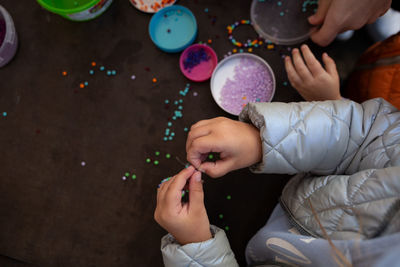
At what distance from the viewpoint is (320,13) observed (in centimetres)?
108

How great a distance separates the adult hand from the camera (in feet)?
2.97

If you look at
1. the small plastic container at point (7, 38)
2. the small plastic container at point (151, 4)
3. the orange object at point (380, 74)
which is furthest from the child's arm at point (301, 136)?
the small plastic container at point (7, 38)

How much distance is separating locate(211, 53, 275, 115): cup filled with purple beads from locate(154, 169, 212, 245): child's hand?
451 mm

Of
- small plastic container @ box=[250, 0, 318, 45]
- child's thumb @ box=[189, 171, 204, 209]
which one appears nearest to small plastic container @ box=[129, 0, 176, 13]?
small plastic container @ box=[250, 0, 318, 45]

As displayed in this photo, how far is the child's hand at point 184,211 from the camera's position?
72 centimetres

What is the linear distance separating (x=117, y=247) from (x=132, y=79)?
0.66 m

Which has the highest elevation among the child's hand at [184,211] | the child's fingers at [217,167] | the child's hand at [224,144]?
the child's hand at [224,144]

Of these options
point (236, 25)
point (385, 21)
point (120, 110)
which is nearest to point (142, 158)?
point (120, 110)

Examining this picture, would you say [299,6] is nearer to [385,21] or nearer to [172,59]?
[385,21]

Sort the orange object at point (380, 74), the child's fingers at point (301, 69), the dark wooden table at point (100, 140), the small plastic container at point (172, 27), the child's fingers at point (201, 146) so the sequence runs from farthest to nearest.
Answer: the small plastic container at point (172, 27) → the dark wooden table at point (100, 140) → the child's fingers at point (301, 69) → the orange object at point (380, 74) → the child's fingers at point (201, 146)

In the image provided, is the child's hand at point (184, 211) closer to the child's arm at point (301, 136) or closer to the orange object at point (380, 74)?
the child's arm at point (301, 136)

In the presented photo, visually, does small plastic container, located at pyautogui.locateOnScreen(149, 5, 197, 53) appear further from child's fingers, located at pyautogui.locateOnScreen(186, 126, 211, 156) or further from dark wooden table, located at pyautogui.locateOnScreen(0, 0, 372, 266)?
child's fingers, located at pyautogui.locateOnScreen(186, 126, 211, 156)

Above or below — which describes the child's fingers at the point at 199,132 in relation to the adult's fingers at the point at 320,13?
below

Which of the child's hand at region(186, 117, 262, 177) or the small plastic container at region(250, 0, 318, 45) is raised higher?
the small plastic container at region(250, 0, 318, 45)
